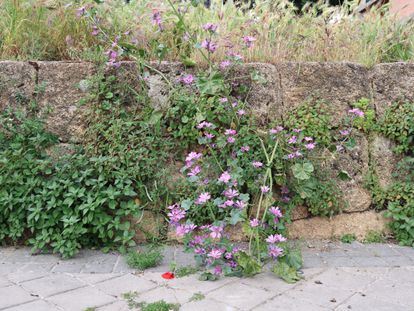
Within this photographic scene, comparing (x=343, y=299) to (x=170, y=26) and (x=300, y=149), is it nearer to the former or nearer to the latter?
(x=300, y=149)

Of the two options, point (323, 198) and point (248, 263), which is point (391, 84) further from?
point (248, 263)

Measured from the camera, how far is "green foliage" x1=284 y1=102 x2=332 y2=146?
312 cm

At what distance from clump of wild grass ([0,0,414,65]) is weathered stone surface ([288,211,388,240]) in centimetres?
127

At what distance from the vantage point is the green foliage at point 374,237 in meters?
3.16

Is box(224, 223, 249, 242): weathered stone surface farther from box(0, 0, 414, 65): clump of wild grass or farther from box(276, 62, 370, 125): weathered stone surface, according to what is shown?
box(0, 0, 414, 65): clump of wild grass

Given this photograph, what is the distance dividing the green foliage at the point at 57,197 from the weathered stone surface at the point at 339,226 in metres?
1.26

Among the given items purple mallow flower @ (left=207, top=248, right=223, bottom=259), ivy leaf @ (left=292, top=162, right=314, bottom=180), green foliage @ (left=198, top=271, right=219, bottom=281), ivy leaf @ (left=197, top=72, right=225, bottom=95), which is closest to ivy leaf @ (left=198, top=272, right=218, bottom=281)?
green foliage @ (left=198, top=271, right=219, bottom=281)

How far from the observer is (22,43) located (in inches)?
132

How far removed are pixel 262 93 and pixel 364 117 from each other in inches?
32.4

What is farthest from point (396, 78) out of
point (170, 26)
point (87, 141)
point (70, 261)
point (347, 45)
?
point (70, 261)

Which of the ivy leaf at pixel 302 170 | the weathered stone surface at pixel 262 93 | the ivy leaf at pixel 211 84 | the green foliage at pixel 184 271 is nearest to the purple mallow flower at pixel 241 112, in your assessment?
the weathered stone surface at pixel 262 93

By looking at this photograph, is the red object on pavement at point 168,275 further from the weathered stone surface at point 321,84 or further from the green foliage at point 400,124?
the green foliage at point 400,124

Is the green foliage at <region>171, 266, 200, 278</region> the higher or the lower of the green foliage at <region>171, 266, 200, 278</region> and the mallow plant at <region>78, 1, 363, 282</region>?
the lower

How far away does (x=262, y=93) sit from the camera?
3.21 metres
